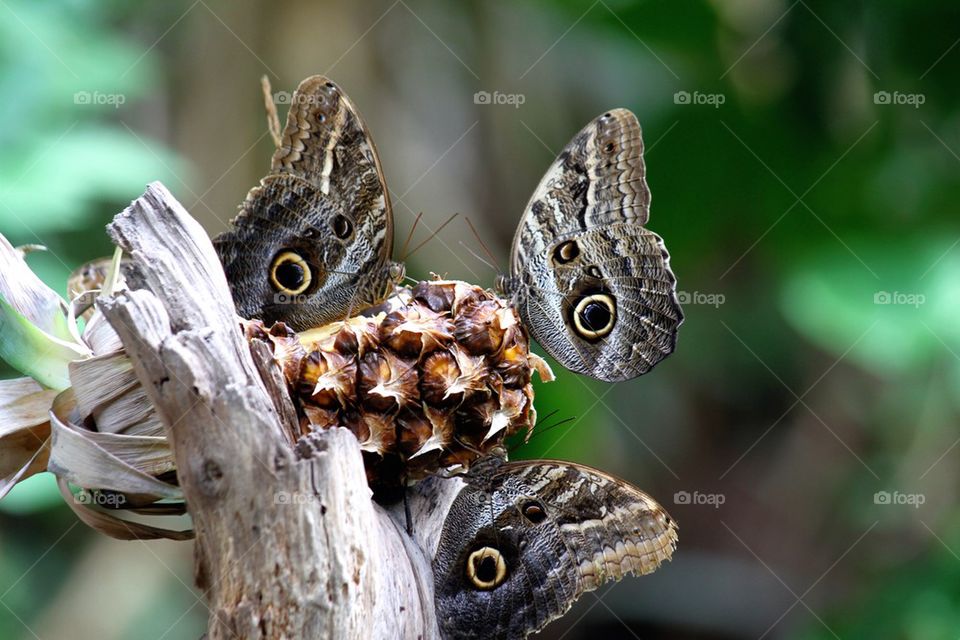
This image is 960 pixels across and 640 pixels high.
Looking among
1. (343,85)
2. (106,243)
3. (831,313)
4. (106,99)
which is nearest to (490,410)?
(831,313)

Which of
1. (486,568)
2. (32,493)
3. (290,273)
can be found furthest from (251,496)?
(32,493)

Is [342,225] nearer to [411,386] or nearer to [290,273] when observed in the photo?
[290,273]

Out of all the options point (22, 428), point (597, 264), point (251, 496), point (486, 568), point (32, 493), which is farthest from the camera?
point (32, 493)

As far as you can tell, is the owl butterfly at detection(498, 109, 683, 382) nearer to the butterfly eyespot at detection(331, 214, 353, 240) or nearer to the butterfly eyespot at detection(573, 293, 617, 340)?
the butterfly eyespot at detection(573, 293, 617, 340)

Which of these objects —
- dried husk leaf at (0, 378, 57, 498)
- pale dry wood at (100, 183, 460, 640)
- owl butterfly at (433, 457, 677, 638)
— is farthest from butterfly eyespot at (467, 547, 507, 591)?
dried husk leaf at (0, 378, 57, 498)

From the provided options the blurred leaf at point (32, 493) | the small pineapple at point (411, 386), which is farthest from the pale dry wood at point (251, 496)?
the blurred leaf at point (32, 493)
